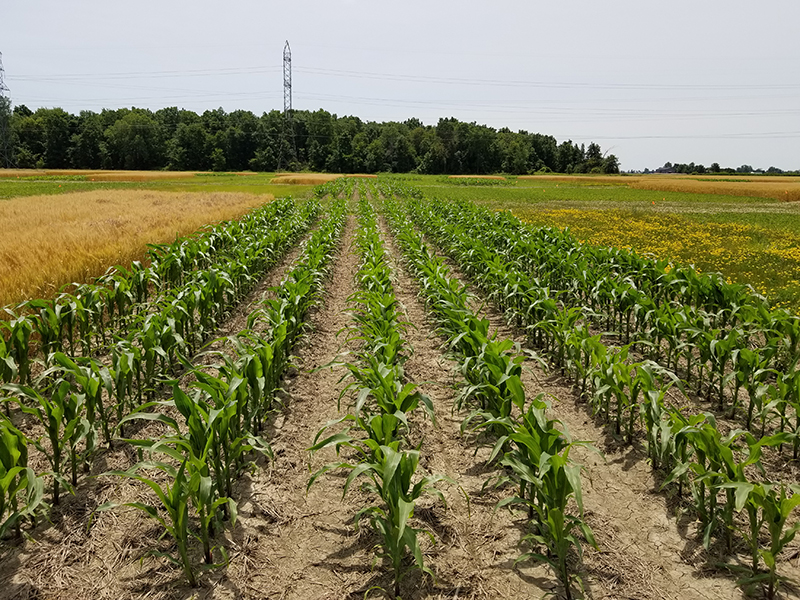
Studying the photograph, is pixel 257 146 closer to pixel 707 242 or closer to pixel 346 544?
pixel 707 242

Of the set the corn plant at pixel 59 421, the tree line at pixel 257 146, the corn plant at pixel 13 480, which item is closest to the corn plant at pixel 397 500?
the corn plant at pixel 13 480

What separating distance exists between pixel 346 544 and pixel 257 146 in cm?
11007

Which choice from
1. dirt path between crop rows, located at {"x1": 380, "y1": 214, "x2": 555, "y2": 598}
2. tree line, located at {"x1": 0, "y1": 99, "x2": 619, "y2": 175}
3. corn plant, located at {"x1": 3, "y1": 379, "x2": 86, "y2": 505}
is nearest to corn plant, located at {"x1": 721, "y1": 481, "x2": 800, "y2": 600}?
dirt path between crop rows, located at {"x1": 380, "y1": 214, "x2": 555, "y2": 598}

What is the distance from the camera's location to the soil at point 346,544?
2816 mm

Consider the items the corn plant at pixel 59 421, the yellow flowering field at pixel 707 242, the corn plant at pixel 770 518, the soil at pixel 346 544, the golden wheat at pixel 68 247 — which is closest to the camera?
the corn plant at pixel 770 518

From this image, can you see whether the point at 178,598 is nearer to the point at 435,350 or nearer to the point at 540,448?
the point at 540,448

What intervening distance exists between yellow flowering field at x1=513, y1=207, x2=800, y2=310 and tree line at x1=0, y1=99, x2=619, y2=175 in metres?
69.2

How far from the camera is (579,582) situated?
284cm

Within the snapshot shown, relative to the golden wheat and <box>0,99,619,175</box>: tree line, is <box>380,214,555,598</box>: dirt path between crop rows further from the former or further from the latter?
<box>0,99,619,175</box>: tree line

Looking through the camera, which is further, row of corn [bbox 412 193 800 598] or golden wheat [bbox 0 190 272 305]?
golden wheat [bbox 0 190 272 305]

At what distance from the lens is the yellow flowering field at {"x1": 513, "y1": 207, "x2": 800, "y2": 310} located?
10.6 meters

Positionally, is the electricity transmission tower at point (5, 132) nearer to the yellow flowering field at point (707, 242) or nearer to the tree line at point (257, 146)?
the tree line at point (257, 146)

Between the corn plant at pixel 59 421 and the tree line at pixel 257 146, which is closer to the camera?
the corn plant at pixel 59 421

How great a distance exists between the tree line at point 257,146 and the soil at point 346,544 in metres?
84.3
